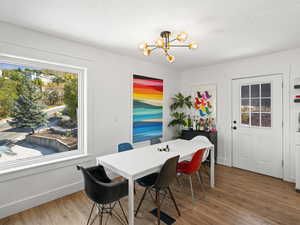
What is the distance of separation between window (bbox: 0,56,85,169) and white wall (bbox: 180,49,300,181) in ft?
9.80

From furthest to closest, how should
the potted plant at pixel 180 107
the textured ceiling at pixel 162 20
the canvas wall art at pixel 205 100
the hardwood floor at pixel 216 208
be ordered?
the potted plant at pixel 180 107, the canvas wall art at pixel 205 100, the hardwood floor at pixel 216 208, the textured ceiling at pixel 162 20

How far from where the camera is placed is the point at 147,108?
3.84 metres

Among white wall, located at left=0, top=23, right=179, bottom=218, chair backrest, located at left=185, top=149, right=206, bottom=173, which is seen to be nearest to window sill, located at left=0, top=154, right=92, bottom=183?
white wall, located at left=0, top=23, right=179, bottom=218

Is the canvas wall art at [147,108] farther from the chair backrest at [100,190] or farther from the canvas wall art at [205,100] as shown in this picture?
the chair backrest at [100,190]

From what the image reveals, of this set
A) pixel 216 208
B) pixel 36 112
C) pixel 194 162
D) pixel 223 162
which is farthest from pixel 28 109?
pixel 223 162

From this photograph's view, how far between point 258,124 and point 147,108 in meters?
2.41

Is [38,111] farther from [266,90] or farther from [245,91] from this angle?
[266,90]

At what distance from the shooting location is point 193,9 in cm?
177

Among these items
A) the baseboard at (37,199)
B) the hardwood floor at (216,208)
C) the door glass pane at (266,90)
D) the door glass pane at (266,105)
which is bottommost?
the hardwood floor at (216,208)

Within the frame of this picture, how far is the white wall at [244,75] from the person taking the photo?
3.03 m

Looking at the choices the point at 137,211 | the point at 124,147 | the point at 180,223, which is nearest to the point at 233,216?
the point at 180,223

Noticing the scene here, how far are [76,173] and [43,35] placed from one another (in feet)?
7.16

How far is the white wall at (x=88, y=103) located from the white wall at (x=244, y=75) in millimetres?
1240

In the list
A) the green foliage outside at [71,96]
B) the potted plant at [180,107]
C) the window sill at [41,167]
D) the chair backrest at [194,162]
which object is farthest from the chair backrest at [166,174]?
the potted plant at [180,107]
